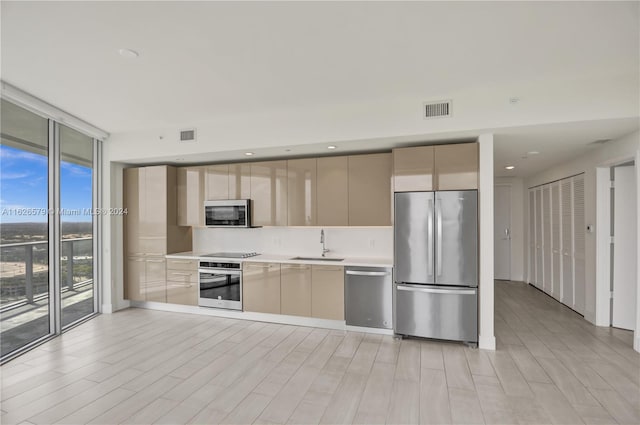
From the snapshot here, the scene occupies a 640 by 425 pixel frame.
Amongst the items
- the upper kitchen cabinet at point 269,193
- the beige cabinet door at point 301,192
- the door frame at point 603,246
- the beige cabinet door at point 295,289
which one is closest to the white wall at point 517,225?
the door frame at point 603,246

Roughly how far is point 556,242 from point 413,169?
364cm

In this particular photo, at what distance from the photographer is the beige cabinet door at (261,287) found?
4.39 meters

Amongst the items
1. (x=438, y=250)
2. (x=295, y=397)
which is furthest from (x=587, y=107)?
(x=295, y=397)

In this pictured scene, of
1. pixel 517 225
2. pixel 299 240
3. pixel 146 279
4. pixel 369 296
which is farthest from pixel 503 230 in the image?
pixel 146 279

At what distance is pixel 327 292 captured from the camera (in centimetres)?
415

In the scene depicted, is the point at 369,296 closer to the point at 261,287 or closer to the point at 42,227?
the point at 261,287

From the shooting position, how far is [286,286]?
4.33 m

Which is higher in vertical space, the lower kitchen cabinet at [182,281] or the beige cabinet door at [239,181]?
the beige cabinet door at [239,181]

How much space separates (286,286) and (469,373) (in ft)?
7.63

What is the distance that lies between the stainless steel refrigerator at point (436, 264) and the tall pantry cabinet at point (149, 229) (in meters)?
3.49

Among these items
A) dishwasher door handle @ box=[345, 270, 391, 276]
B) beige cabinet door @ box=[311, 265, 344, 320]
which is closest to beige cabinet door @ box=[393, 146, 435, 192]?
dishwasher door handle @ box=[345, 270, 391, 276]

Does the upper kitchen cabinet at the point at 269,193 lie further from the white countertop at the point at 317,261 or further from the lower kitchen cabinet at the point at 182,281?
the lower kitchen cabinet at the point at 182,281

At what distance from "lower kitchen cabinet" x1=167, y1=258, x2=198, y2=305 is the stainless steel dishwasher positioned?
2335 millimetres

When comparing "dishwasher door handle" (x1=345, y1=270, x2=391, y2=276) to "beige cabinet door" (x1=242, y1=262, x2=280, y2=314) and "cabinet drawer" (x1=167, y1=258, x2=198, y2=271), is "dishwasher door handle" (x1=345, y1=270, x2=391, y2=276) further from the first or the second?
"cabinet drawer" (x1=167, y1=258, x2=198, y2=271)
